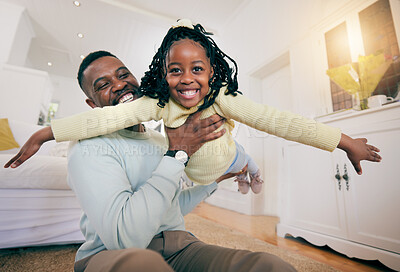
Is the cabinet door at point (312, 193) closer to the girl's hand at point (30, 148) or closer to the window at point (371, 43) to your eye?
the window at point (371, 43)

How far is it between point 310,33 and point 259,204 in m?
2.22

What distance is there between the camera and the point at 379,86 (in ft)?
5.35

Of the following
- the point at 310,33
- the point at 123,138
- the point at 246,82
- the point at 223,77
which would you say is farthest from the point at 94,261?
the point at 246,82

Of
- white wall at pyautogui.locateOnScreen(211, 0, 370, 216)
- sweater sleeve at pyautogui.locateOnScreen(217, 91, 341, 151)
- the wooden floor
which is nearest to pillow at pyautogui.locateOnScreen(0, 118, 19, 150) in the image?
sweater sleeve at pyautogui.locateOnScreen(217, 91, 341, 151)

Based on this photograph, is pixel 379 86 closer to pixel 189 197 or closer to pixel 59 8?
pixel 189 197

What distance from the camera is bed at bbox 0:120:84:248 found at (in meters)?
1.21

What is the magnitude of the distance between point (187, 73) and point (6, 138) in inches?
76.9

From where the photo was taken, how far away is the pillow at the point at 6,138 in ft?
5.74

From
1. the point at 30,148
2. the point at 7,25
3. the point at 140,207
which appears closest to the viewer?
the point at 140,207

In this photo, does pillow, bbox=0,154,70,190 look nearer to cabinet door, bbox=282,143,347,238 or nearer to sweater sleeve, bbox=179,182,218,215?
sweater sleeve, bbox=179,182,218,215

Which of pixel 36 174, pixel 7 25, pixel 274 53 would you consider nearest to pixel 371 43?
pixel 274 53

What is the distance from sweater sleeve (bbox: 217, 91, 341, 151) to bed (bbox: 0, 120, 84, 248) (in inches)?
46.3

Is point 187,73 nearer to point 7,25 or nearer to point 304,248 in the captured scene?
point 304,248

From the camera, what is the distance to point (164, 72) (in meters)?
0.84
